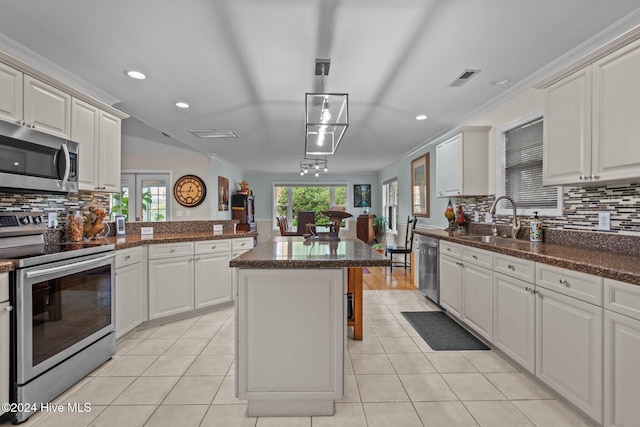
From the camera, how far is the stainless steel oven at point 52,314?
1.69m

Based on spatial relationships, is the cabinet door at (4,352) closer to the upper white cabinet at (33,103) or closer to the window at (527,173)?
the upper white cabinet at (33,103)

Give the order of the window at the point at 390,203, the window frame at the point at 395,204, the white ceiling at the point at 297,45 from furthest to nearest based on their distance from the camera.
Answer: the window at the point at 390,203
the window frame at the point at 395,204
the white ceiling at the point at 297,45

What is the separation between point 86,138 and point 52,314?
59.6 inches

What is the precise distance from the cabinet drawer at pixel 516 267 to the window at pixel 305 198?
751 centimetres

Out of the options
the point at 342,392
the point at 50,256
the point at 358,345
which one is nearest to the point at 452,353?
the point at 358,345

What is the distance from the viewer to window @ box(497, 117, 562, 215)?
275 centimetres

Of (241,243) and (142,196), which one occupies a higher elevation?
(142,196)

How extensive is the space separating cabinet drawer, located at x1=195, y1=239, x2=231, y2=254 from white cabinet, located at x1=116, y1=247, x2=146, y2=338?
58cm

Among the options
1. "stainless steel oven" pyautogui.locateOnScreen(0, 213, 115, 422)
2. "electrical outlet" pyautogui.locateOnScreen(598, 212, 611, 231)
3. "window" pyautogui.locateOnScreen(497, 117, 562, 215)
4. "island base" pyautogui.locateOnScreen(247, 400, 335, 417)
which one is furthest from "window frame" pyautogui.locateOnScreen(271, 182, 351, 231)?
"island base" pyautogui.locateOnScreen(247, 400, 335, 417)

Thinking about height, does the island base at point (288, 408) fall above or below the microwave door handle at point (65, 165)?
below

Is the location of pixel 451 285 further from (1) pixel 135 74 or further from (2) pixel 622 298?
(1) pixel 135 74

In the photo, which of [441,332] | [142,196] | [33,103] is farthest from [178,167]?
[441,332]

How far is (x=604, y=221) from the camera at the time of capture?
7.02ft

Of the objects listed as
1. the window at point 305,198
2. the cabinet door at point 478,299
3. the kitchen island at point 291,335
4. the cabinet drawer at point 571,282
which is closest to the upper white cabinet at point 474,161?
the cabinet door at point 478,299
